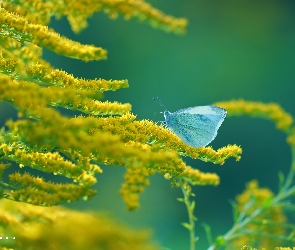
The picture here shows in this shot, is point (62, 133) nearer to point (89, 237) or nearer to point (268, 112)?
point (89, 237)

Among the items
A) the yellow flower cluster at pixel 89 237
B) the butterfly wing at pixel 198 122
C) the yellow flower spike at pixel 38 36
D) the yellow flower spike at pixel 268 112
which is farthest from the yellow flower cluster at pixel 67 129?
the yellow flower spike at pixel 268 112

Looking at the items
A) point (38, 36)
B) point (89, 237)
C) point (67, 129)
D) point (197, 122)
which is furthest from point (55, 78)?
point (197, 122)

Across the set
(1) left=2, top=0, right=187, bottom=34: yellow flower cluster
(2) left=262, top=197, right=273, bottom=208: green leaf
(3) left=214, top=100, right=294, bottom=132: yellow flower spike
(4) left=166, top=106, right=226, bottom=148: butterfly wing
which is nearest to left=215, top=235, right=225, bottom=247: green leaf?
(2) left=262, top=197, right=273, bottom=208: green leaf

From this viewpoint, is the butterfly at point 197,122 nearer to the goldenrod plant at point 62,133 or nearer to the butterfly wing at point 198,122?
the butterfly wing at point 198,122

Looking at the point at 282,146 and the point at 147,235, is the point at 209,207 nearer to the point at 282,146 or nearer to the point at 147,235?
the point at 282,146

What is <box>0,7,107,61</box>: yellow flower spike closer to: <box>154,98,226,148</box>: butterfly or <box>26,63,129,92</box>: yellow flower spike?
<box>26,63,129,92</box>: yellow flower spike

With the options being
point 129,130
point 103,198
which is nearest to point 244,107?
point 129,130
